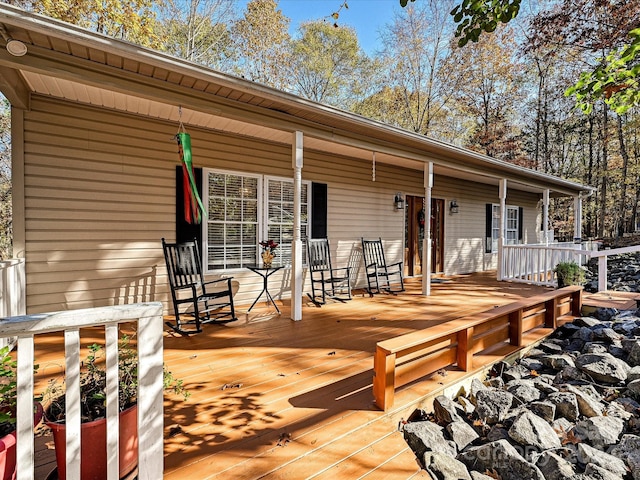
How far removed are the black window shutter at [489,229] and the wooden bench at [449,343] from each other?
5531mm

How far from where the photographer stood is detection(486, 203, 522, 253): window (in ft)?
31.2

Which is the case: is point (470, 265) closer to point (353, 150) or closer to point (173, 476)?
point (353, 150)

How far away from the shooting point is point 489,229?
9523mm

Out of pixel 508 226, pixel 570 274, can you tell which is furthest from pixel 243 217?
pixel 508 226

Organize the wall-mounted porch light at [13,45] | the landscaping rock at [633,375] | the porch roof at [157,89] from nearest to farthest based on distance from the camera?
the wall-mounted porch light at [13,45] < the porch roof at [157,89] < the landscaping rock at [633,375]

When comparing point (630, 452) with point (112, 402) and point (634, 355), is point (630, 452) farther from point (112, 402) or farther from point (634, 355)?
point (112, 402)

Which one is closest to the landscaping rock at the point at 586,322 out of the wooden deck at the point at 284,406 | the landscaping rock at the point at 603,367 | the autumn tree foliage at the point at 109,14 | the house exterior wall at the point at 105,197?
the landscaping rock at the point at 603,367

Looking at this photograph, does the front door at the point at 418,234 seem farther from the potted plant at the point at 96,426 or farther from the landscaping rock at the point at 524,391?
the potted plant at the point at 96,426

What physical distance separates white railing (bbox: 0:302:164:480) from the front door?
22.2ft

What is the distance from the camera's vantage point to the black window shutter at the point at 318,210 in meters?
5.86

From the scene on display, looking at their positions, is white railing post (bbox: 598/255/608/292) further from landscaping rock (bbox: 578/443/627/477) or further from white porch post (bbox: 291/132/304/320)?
white porch post (bbox: 291/132/304/320)

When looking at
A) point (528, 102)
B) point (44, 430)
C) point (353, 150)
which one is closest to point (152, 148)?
point (353, 150)

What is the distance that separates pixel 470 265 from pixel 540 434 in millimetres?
7349

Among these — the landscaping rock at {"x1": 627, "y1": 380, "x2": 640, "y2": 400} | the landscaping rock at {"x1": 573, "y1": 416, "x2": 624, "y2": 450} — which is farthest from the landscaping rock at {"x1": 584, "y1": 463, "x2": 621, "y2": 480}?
the landscaping rock at {"x1": 627, "y1": 380, "x2": 640, "y2": 400}
